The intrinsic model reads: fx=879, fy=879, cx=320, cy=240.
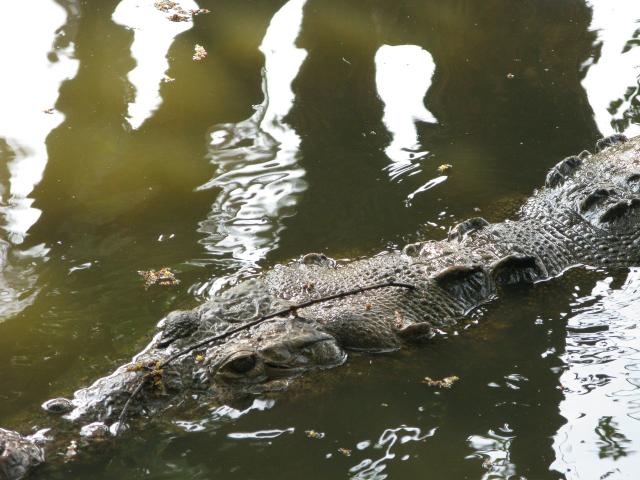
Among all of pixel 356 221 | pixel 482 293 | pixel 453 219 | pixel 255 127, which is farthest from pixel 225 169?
pixel 482 293

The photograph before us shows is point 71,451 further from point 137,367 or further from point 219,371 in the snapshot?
point 219,371

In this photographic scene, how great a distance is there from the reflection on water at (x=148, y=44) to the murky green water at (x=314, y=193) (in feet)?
0.12

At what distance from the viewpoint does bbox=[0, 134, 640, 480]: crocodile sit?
5637 millimetres

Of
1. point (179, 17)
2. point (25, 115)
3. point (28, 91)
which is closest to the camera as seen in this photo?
point (25, 115)

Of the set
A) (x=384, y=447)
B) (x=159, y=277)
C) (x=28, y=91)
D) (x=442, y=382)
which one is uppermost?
(x=28, y=91)

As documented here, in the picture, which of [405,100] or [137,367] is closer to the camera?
[137,367]

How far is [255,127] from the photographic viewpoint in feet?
29.6

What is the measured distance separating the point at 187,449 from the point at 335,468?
0.92 m

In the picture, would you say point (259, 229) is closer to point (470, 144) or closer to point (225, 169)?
point (225, 169)

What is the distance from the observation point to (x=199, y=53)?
1029cm

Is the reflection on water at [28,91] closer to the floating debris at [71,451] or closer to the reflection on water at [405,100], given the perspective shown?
the floating debris at [71,451]

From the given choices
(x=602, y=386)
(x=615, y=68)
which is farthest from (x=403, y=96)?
(x=602, y=386)

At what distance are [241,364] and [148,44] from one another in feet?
19.3

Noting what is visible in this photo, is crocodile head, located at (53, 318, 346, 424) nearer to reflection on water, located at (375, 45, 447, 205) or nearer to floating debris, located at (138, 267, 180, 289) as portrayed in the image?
floating debris, located at (138, 267, 180, 289)
